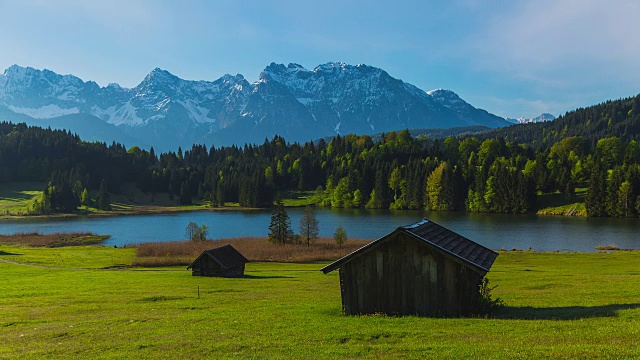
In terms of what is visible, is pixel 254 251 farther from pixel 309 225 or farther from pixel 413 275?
pixel 413 275

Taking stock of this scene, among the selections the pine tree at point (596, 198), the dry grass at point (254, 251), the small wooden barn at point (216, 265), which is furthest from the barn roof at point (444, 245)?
the pine tree at point (596, 198)

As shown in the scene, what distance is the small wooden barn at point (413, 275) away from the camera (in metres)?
22.6

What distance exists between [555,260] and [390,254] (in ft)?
144

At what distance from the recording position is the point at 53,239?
107312 millimetres

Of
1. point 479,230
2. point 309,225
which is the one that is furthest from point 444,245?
point 479,230

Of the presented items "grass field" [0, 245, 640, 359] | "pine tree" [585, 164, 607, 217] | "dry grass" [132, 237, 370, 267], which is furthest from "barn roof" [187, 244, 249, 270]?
"pine tree" [585, 164, 607, 217]

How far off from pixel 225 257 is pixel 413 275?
32.6 metres

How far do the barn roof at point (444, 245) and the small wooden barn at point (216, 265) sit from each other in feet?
89.4

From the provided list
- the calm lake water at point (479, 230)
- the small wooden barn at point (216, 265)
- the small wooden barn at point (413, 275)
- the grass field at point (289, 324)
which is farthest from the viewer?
the calm lake water at point (479, 230)

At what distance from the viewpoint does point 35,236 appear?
362 ft

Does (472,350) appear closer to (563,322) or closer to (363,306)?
(563,322)

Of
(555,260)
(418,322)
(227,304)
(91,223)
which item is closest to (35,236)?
(91,223)

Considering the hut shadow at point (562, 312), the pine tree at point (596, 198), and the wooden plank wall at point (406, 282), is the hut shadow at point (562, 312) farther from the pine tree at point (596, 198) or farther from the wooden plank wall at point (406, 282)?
the pine tree at point (596, 198)

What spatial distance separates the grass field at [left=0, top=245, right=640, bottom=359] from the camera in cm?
1594
